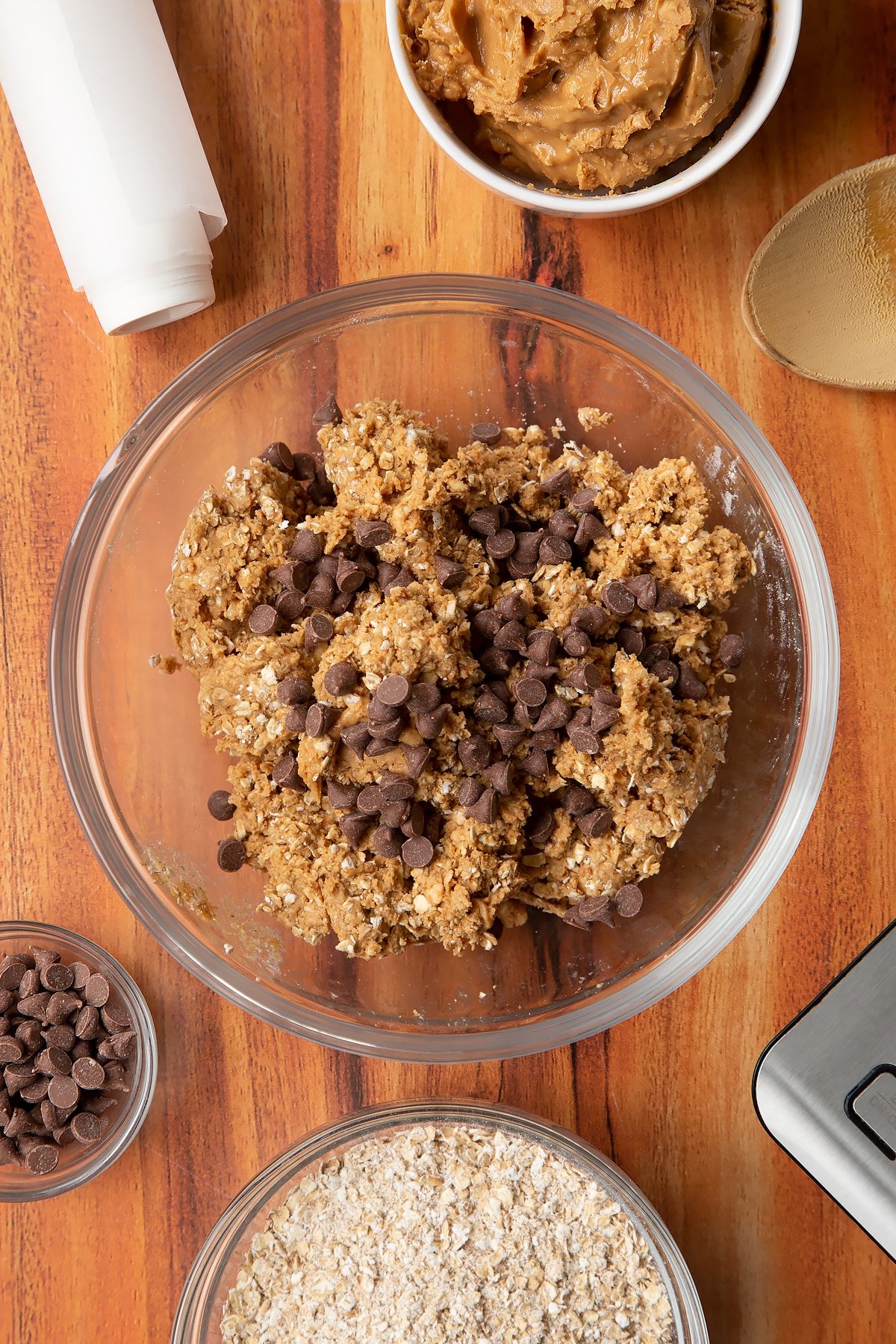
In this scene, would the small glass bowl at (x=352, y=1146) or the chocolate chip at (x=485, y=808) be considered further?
the small glass bowl at (x=352, y=1146)

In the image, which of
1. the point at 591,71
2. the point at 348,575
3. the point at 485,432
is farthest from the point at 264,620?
the point at 591,71

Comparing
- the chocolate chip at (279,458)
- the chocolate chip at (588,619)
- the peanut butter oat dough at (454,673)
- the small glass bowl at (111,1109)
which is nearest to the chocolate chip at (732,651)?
the peanut butter oat dough at (454,673)

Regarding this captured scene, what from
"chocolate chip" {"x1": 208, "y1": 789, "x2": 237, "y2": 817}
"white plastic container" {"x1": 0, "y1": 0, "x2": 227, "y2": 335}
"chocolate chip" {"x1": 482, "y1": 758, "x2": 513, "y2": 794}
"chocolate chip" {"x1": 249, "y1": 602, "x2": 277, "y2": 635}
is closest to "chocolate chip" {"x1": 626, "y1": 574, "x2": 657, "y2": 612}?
"chocolate chip" {"x1": 482, "y1": 758, "x2": 513, "y2": 794}

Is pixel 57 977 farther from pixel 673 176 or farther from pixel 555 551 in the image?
pixel 673 176

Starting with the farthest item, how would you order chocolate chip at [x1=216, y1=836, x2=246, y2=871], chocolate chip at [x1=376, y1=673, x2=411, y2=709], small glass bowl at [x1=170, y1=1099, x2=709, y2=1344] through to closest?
small glass bowl at [x1=170, y1=1099, x2=709, y2=1344] → chocolate chip at [x1=216, y1=836, x2=246, y2=871] → chocolate chip at [x1=376, y1=673, x2=411, y2=709]

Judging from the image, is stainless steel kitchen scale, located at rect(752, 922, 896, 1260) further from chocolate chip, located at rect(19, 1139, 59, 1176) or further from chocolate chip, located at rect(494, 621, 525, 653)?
chocolate chip, located at rect(19, 1139, 59, 1176)

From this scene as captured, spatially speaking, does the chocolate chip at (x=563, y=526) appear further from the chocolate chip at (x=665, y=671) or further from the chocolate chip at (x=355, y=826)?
the chocolate chip at (x=355, y=826)
